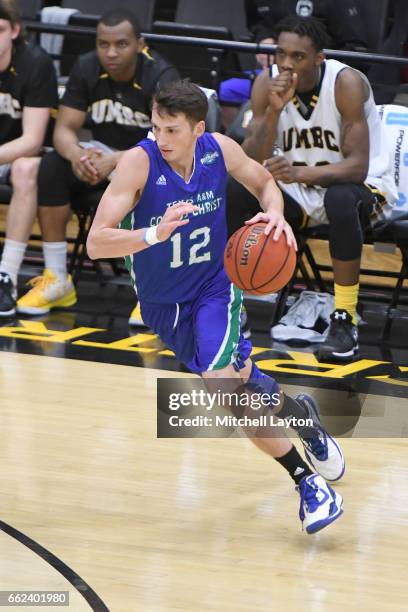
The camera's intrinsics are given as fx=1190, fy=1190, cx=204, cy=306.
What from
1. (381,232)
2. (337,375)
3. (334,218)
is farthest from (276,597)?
(381,232)

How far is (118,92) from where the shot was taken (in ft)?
25.1

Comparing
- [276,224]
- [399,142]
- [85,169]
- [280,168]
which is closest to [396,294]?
[399,142]

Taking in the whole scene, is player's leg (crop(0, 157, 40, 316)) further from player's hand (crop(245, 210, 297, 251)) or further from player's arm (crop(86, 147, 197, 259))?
player's hand (crop(245, 210, 297, 251))

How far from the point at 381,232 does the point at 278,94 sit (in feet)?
3.53

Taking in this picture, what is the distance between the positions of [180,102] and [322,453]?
151 cm

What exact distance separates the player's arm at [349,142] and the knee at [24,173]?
1.79 metres

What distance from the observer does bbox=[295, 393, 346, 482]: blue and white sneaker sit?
4723 millimetres

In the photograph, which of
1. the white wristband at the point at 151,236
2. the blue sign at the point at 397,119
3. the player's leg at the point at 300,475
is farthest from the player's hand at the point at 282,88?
the white wristband at the point at 151,236

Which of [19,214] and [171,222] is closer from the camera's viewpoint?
[171,222]

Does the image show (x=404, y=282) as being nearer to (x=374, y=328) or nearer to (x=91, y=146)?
(x=374, y=328)

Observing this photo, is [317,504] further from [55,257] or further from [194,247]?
[55,257]

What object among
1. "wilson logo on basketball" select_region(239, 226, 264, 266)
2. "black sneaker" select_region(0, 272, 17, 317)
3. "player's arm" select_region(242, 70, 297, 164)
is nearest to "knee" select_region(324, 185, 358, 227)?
"player's arm" select_region(242, 70, 297, 164)

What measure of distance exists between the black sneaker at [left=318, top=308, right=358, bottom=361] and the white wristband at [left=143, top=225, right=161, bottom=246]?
2.87 metres

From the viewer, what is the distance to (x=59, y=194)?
7613mm
